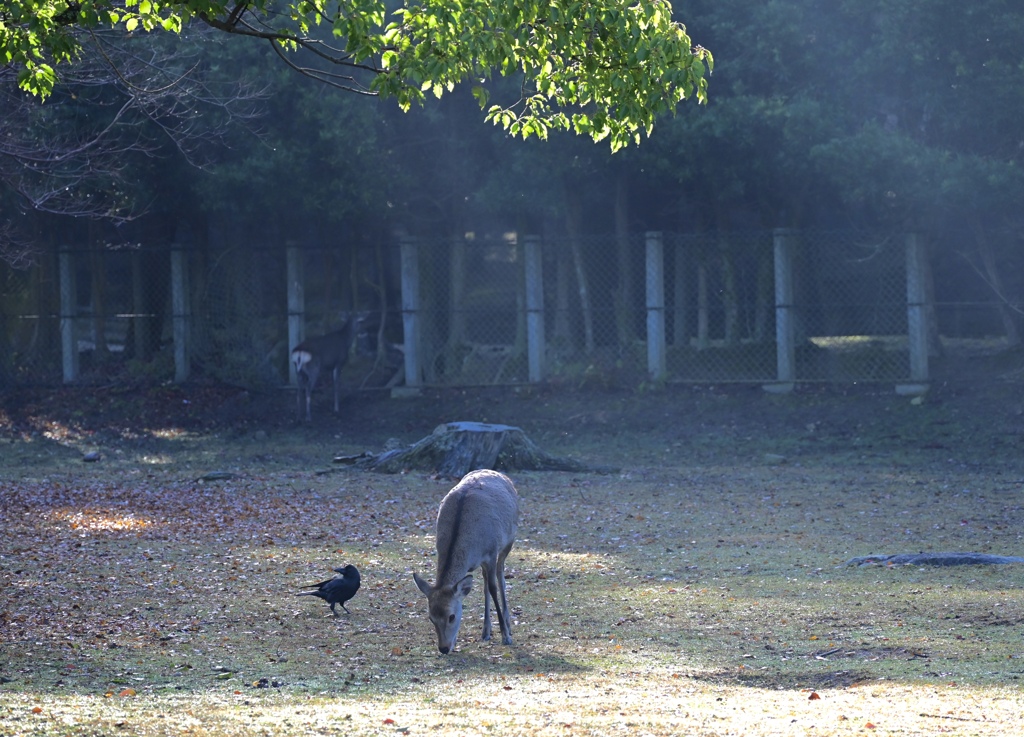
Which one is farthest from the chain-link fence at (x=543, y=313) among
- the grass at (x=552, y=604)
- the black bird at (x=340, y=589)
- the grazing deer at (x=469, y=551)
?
the black bird at (x=340, y=589)

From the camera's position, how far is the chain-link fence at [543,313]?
18734 millimetres

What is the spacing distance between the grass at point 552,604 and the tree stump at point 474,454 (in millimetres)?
389

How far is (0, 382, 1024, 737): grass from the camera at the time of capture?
5.71 meters

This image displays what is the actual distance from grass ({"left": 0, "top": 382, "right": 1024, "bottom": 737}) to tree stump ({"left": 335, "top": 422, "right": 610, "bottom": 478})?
389 millimetres

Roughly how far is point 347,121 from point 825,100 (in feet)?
22.7

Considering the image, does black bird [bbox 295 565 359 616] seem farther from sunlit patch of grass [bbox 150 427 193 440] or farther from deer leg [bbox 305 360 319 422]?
deer leg [bbox 305 360 319 422]

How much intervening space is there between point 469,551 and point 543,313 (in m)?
12.2

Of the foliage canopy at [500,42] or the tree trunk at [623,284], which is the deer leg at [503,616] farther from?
the tree trunk at [623,284]

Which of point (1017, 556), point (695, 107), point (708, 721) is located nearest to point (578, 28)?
point (708, 721)

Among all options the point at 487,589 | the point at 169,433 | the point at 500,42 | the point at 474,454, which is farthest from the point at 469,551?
the point at 169,433

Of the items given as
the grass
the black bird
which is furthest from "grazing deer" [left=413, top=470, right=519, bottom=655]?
the black bird

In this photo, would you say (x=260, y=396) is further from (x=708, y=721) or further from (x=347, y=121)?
(x=708, y=721)

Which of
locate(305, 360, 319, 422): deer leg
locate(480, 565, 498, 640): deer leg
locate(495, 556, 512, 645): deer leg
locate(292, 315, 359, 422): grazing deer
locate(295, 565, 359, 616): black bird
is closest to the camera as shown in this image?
locate(495, 556, 512, 645): deer leg

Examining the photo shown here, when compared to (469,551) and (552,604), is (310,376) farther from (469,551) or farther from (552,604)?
(469,551)
